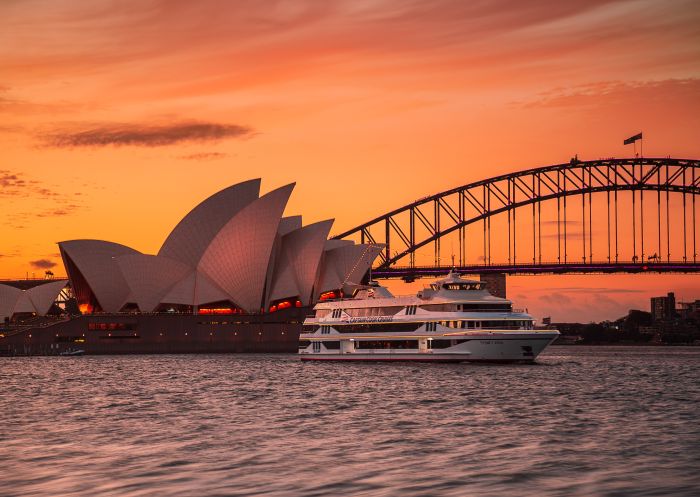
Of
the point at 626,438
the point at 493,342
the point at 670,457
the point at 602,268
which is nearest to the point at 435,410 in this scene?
the point at 626,438

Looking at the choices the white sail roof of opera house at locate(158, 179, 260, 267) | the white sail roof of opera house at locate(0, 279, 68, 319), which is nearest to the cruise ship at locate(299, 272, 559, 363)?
the white sail roof of opera house at locate(158, 179, 260, 267)

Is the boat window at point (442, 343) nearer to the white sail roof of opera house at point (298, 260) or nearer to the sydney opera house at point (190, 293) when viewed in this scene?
the sydney opera house at point (190, 293)

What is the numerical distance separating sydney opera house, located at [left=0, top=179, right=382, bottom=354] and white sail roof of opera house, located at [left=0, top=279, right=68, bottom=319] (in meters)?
18.8

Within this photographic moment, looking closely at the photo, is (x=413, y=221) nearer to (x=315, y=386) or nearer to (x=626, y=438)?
(x=315, y=386)

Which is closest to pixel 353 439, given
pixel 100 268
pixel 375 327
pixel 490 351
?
pixel 490 351

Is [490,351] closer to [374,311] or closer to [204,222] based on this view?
[374,311]

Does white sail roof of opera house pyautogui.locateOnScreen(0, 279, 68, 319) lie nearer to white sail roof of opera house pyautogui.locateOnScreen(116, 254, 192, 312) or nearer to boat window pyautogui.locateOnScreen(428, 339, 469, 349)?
white sail roof of opera house pyautogui.locateOnScreen(116, 254, 192, 312)

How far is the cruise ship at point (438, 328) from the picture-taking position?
249 feet

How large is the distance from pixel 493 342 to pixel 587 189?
79.2 m

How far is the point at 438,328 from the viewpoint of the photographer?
77.8 meters

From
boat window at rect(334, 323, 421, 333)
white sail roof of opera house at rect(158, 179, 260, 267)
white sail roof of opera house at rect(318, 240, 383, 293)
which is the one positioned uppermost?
white sail roof of opera house at rect(158, 179, 260, 267)

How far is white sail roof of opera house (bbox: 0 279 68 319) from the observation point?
158625mm

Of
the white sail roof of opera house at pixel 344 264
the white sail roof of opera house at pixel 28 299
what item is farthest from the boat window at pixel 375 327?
the white sail roof of opera house at pixel 28 299

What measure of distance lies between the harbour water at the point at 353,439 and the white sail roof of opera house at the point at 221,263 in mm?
64214
